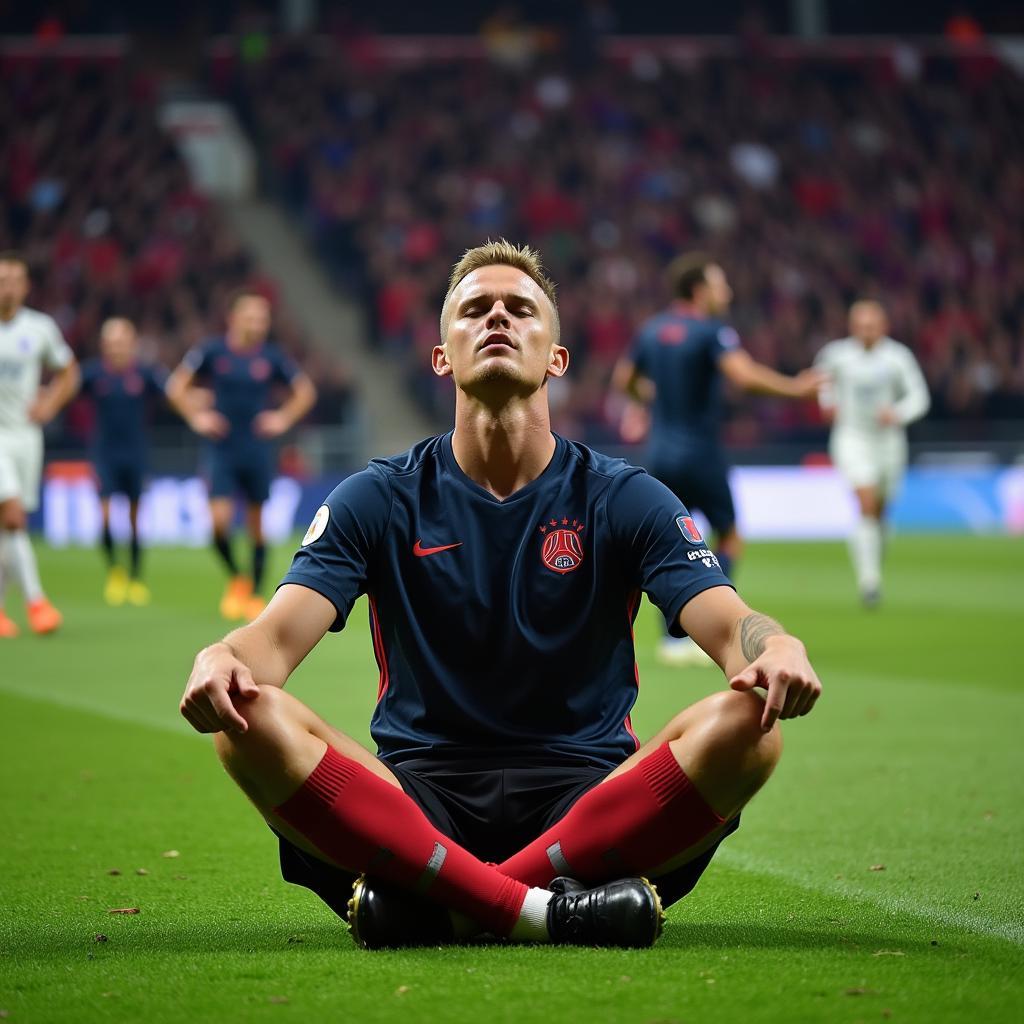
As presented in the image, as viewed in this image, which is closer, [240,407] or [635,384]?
[635,384]

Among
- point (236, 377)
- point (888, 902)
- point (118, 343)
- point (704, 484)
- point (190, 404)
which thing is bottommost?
point (888, 902)

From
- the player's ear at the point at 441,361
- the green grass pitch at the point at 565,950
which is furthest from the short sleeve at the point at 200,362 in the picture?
the player's ear at the point at 441,361

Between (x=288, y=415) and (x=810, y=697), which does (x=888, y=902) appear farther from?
(x=288, y=415)

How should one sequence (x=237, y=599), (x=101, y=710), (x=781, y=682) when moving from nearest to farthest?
(x=781, y=682) < (x=101, y=710) < (x=237, y=599)

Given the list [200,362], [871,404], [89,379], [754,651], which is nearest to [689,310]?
[200,362]

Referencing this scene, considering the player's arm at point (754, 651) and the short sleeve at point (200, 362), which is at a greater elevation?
the short sleeve at point (200, 362)

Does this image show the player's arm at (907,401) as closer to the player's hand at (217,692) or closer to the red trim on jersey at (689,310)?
the red trim on jersey at (689,310)

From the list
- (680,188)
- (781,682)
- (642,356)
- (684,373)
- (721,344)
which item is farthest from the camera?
(680,188)

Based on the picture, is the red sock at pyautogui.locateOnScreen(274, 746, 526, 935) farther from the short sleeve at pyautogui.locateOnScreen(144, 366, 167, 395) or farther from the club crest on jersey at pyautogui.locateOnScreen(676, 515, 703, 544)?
the short sleeve at pyautogui.locateOnScreen(144, 366, 167, 395)

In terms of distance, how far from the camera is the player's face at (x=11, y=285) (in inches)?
474

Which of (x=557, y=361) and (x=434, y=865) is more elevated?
(x=557, y=361)

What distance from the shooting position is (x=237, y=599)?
528 inches

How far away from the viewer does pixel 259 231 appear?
1246 inches

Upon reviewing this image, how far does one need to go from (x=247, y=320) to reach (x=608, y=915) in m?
10.8
